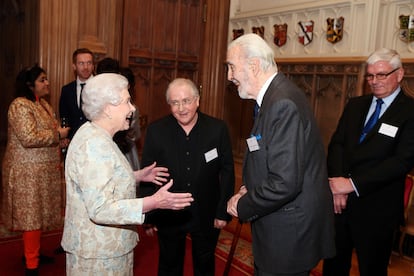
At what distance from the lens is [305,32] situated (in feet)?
16.7

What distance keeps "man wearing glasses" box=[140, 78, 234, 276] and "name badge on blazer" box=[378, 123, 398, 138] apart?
39.6 inches

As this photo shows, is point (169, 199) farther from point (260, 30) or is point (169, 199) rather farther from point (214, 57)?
point (214, 57)

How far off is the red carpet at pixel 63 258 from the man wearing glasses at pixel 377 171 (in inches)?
46.3

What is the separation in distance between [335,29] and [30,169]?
3623mm

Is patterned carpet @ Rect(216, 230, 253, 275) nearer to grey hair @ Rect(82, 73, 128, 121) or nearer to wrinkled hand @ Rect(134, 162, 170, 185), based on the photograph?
Answer: wrinkled hand @ Rect(134, 162, 170, 185)

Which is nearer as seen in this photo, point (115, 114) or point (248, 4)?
point (115, 114)

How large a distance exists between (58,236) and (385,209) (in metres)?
3.10

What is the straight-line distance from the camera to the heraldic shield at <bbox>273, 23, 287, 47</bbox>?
211 inches

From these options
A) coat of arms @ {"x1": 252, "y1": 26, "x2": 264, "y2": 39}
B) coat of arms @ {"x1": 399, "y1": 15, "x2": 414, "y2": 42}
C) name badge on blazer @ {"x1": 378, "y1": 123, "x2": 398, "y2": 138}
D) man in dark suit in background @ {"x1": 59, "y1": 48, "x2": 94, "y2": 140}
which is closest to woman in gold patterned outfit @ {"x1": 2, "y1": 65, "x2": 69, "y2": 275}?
man in dark suit in background @ {"x1": 59, "y1": 48, "x2": 94, "y2": 140}

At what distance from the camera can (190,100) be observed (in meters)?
2.56

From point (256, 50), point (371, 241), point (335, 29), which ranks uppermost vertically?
point (335, 29)

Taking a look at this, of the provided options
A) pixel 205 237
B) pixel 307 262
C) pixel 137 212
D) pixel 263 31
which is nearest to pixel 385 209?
pixel 307 262

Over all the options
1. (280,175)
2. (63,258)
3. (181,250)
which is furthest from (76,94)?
(280,175)

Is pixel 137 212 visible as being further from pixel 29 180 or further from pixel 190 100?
pixel 29 180
